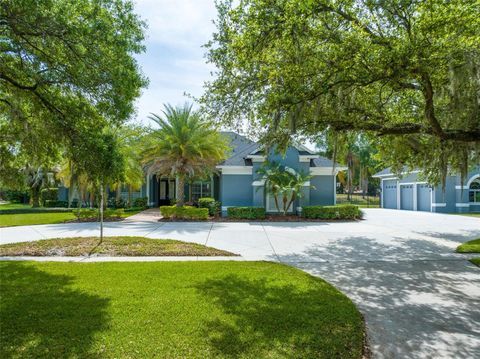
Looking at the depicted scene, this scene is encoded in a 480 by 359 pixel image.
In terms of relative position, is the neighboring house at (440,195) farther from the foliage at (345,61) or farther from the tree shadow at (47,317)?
the tree shadow at (47,317)

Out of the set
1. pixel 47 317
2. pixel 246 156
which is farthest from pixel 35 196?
pixel 47 317

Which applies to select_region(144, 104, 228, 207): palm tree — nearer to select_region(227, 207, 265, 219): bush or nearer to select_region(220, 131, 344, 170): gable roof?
select_region(220, 131, 344, 170): gable roof

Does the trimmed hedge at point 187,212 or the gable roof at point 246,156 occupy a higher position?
the gable roof at point 246,156

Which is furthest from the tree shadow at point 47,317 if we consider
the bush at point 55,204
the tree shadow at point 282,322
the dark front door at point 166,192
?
the bush at point 55,204

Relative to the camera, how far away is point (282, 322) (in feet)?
14.1

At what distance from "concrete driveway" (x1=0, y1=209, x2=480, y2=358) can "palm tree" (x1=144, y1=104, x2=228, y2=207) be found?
5558 mm

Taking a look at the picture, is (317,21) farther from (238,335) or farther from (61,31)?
(238,335)

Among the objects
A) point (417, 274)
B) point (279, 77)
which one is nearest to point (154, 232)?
point (279, 77)

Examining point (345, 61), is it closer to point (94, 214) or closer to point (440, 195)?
point (94, 214)

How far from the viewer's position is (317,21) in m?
6.75

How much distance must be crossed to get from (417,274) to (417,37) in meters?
4.91

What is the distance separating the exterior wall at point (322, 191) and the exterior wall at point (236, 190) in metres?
4.09

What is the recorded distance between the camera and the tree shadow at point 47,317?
3.57 meters

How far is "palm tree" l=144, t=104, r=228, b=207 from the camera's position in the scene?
18.4m
